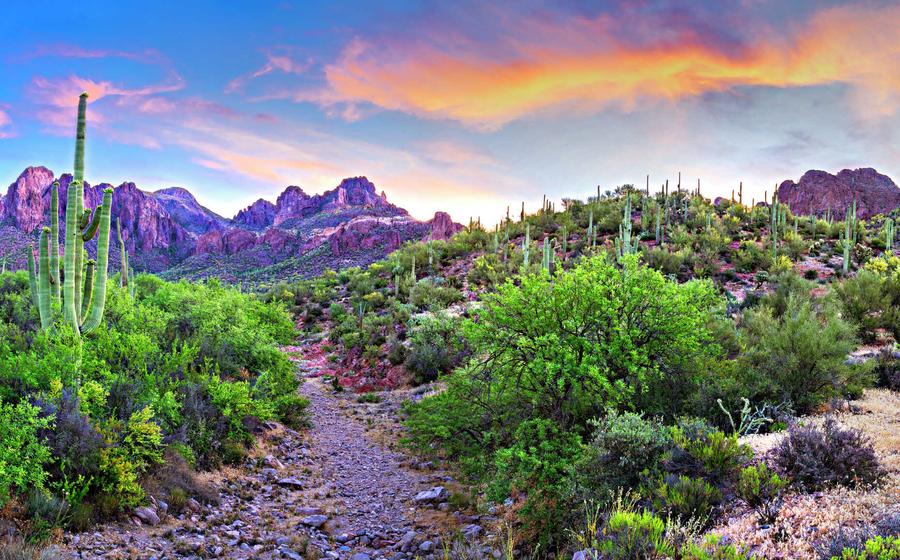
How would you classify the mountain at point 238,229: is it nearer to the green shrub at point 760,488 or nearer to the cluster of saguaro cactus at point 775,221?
the cluster of saguaro cactus at point 775,221

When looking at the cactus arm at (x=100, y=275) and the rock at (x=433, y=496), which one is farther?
the rock at (x=433, y=496)

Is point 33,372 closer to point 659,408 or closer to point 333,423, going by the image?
point 333,423

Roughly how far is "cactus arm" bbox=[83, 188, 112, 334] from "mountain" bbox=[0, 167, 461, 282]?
60.8 meters

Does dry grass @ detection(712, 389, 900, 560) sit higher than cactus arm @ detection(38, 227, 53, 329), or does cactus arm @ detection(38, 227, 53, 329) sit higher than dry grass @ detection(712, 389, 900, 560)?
cactus arm @ detection(38, 227, 53, 329)

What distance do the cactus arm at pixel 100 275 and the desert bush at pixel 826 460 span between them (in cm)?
1245

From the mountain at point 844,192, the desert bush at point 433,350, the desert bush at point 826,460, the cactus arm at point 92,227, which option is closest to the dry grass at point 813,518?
the desert bush at point 826,460

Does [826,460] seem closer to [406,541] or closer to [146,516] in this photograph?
[406,541]

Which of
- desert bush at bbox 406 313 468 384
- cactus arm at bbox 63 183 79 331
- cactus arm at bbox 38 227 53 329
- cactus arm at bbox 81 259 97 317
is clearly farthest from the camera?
desert bush at bbox 406 313 468 384

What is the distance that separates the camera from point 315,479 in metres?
11.4

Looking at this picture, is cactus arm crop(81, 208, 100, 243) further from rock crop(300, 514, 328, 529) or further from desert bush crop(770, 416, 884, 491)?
desert bush crop(770, 416, 884, 491)

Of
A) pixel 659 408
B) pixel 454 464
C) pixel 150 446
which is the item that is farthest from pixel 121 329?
pixel 659 408

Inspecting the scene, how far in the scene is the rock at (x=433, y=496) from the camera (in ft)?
33.4

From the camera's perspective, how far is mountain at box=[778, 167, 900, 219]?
300ft

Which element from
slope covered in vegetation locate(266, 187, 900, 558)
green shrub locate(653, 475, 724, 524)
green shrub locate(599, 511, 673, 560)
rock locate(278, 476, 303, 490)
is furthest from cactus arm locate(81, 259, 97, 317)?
green shrub locate(653, 475, 724, 524)
